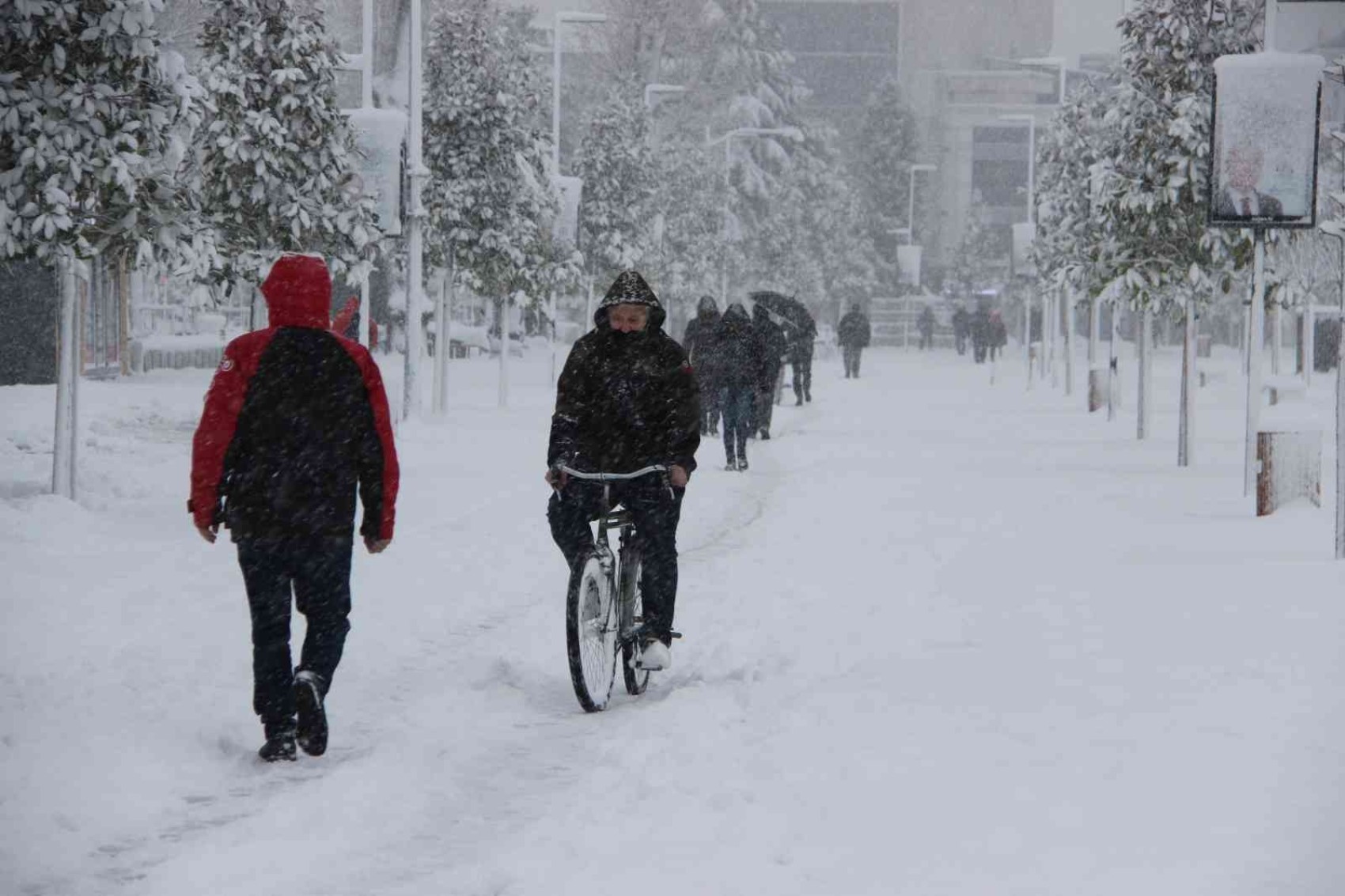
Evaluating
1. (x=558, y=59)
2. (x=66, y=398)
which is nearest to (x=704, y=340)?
(x=66, y=398)

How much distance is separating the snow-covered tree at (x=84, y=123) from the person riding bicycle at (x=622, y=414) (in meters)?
6.14

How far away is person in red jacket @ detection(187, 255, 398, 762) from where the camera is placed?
23.6 ft

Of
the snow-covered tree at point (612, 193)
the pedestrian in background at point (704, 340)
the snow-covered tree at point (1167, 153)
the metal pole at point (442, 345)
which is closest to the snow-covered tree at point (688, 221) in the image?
the snow-covered tree at point (612, 193)

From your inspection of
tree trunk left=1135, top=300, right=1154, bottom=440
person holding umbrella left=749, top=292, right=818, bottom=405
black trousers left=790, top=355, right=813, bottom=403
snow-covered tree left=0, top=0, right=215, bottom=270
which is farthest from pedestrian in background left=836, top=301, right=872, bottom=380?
snow-covered tree left=0, top=0, right=215, bottom=270

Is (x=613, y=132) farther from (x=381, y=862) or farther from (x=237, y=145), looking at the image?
(x=381, y=862)

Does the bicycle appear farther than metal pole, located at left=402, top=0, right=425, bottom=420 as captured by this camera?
No

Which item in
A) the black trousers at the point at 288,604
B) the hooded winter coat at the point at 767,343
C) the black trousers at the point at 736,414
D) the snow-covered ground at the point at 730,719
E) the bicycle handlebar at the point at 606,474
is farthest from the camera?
the hooded winter coat at the point at 767,343

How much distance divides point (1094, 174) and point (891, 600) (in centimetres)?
1143

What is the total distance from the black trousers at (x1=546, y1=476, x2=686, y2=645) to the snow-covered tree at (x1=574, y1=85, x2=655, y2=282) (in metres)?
31.0

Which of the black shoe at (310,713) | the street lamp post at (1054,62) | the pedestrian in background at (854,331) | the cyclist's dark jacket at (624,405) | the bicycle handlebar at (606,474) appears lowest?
the black shoe at (310,713)

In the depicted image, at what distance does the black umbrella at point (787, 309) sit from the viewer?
28034mm

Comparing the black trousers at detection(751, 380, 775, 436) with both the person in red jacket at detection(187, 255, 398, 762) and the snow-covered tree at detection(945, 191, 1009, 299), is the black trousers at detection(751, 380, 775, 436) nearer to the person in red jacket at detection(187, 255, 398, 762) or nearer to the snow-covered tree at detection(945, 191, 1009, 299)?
the person in red jacket at detection(187, 255, 398, 762)

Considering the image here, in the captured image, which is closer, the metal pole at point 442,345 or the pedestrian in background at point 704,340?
the pedestrian in background at point 704,340

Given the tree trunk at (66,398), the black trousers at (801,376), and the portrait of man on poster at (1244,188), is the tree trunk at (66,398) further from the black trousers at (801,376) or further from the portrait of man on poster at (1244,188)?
the black trousers at (801,376)
